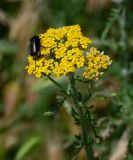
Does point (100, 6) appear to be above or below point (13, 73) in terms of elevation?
above

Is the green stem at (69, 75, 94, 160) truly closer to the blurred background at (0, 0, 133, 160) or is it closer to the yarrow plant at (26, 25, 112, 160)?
the yarrow plant at (26, 25, 112, 160)

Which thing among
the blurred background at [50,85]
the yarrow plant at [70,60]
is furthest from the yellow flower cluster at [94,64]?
the blurred background at [50,85]

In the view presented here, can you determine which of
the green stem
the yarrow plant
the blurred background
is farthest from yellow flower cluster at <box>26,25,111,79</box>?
the blurred background

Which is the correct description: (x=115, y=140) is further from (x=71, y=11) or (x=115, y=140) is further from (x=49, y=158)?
(x=71, y=11)

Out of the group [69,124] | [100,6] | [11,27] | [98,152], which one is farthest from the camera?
[11,27]

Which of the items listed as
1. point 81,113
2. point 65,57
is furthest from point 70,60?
point 81,113

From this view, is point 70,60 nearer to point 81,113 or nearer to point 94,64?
point 94,64

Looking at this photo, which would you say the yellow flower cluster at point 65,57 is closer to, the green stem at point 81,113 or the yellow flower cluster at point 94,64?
the yellow flower cluster at point 94,64

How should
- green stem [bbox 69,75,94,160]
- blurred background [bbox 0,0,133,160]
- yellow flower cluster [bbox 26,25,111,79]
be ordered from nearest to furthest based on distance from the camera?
yellow flower cluster [bbox 26,25,111,79] < green stem [bbox 69,75,94,160] < blurred background [bbox 0,0,133,160]

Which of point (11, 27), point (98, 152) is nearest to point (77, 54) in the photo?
point (98, 152)
